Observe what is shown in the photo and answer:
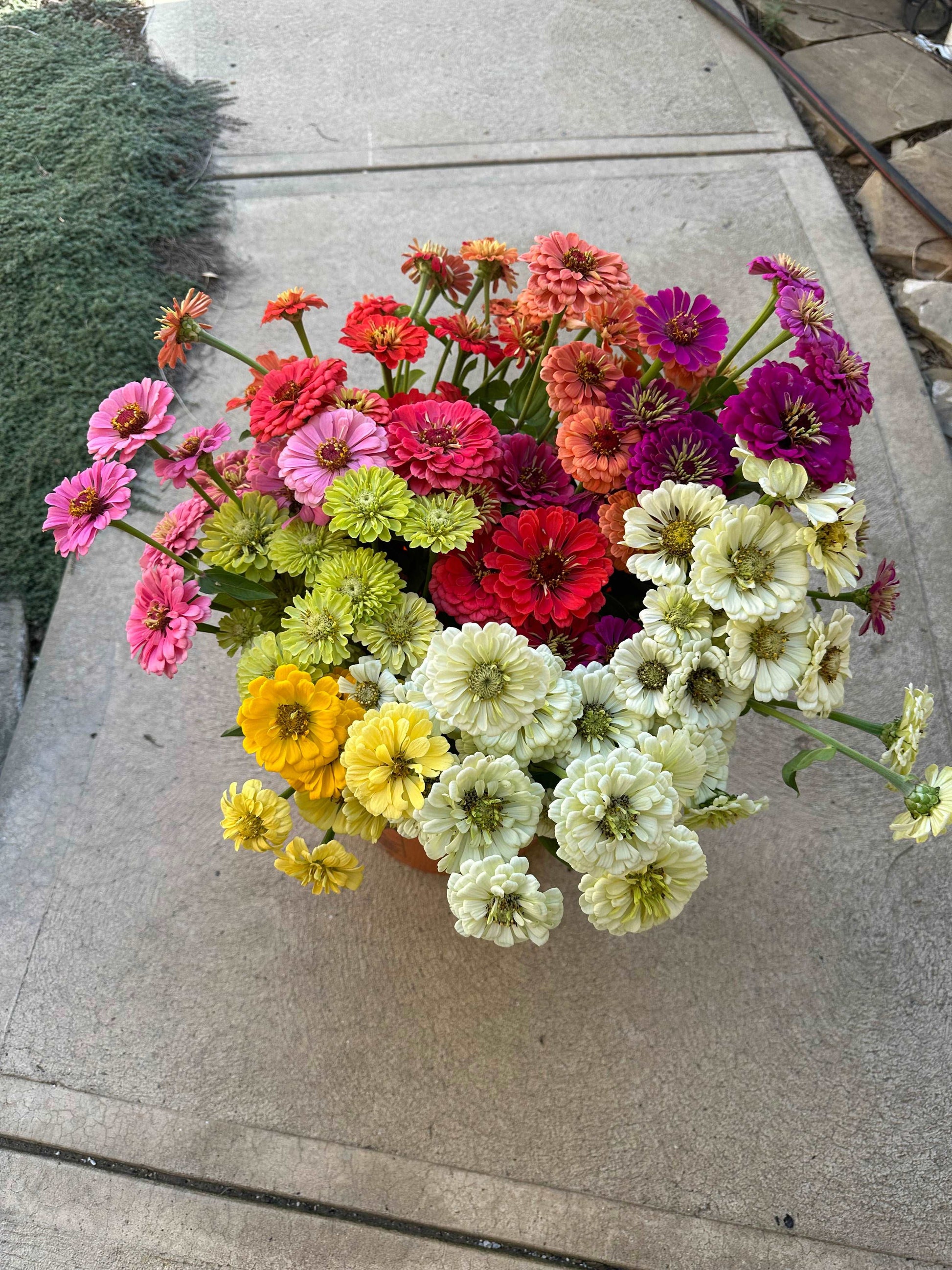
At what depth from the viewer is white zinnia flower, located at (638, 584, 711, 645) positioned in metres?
1.03

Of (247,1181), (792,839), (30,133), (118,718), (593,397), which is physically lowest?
(247,1181)

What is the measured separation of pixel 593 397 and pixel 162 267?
1671mm

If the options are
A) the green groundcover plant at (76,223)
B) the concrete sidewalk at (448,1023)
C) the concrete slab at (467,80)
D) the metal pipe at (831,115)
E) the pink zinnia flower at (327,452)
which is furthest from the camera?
the concrete slab at (467,80)

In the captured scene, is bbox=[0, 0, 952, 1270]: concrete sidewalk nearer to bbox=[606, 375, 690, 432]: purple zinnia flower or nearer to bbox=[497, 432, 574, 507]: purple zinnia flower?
bbox=[497, 432, 574, 507]: purple zinnia flower

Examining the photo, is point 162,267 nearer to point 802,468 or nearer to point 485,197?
point 485,197

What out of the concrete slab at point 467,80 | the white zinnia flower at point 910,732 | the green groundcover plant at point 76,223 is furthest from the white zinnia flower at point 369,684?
the concrete slab at point 467,80

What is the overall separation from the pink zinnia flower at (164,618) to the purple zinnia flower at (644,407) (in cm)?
56

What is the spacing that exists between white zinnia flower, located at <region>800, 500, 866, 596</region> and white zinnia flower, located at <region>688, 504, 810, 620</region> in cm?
2

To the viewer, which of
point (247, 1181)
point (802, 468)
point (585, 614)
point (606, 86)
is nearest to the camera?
point (802, 468)

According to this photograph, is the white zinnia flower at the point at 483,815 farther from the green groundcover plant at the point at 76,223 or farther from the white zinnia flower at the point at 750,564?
the green groundcover plant at the point at 76,223

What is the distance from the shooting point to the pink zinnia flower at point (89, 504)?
1.08 metres

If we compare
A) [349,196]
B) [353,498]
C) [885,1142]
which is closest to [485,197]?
[349,196]

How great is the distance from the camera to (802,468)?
3.22ft

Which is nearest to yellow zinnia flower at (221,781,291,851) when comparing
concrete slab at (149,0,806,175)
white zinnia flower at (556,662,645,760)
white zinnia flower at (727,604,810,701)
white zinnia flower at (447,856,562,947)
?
white zinnia flower at (447,856,562,947)
